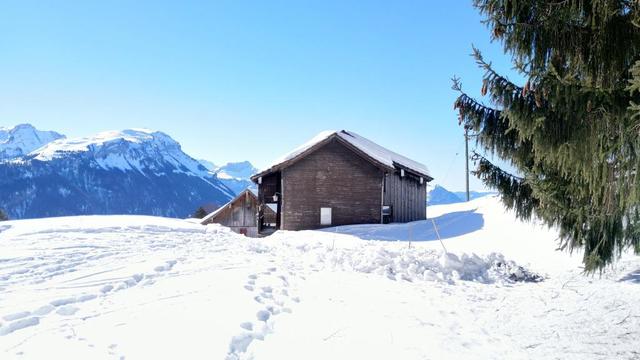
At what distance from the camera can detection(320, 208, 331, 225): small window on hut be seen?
976 inches

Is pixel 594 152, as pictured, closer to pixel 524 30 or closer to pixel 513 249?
pixel 524 30

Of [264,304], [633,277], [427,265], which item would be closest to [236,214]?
[427,265]

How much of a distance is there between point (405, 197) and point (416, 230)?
17.9ft

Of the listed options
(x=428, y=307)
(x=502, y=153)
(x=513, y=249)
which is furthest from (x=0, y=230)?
(x=513, y=249)

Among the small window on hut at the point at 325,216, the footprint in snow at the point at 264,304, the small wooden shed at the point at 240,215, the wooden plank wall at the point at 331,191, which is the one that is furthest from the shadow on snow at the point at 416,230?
the small wooden shed at the point at 240,215

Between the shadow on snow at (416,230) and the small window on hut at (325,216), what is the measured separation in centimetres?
122

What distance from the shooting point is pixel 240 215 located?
45219mm

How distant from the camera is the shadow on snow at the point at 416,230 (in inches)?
789

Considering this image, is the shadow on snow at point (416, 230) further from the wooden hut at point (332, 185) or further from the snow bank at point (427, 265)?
the snow bank at point (427, 265)

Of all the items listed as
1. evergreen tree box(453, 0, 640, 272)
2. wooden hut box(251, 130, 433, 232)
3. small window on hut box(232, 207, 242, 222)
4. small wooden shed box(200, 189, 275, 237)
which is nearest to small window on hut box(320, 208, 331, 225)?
wooden hut box(251, 130, 433, 232)

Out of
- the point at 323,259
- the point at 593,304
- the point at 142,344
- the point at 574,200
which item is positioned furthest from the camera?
the point at 323,259

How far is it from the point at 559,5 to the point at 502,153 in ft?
7.84

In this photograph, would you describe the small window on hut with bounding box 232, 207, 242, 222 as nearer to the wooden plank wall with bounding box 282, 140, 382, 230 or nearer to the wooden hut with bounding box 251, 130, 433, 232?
the wooden hut with bounding box 251, 130, 433, 232

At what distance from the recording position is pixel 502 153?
257 inches
